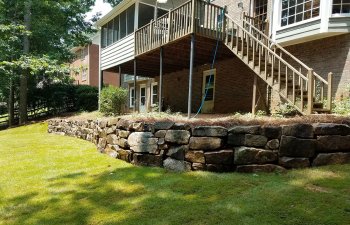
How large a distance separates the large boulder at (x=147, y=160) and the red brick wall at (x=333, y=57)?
6460 millimetres

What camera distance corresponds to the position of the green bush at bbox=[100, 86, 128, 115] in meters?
13.0

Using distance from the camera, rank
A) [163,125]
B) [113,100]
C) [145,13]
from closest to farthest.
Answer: [163,125], [113,100], [145,13]

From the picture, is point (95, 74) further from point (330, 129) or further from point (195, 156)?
point (330, 129)

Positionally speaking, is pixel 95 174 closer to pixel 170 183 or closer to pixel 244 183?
pixel 170 183

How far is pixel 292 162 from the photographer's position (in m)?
5.14

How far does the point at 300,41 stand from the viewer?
10148 mm

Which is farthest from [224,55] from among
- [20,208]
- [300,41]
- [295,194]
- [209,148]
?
[20,208]

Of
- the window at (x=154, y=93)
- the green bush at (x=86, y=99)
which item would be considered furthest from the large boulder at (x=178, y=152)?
the green bush at (x=86, y=99)

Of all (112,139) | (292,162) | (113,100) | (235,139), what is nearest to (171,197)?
(235,139)

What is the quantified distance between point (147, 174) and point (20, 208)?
2103 millimetres

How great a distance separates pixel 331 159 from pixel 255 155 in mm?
1365

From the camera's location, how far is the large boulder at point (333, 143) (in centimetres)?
518

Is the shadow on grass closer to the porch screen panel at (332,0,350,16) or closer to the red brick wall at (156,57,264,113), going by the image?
the porch screen panel at (332,0,350,16)

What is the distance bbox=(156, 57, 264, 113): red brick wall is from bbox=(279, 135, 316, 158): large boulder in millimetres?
6798
